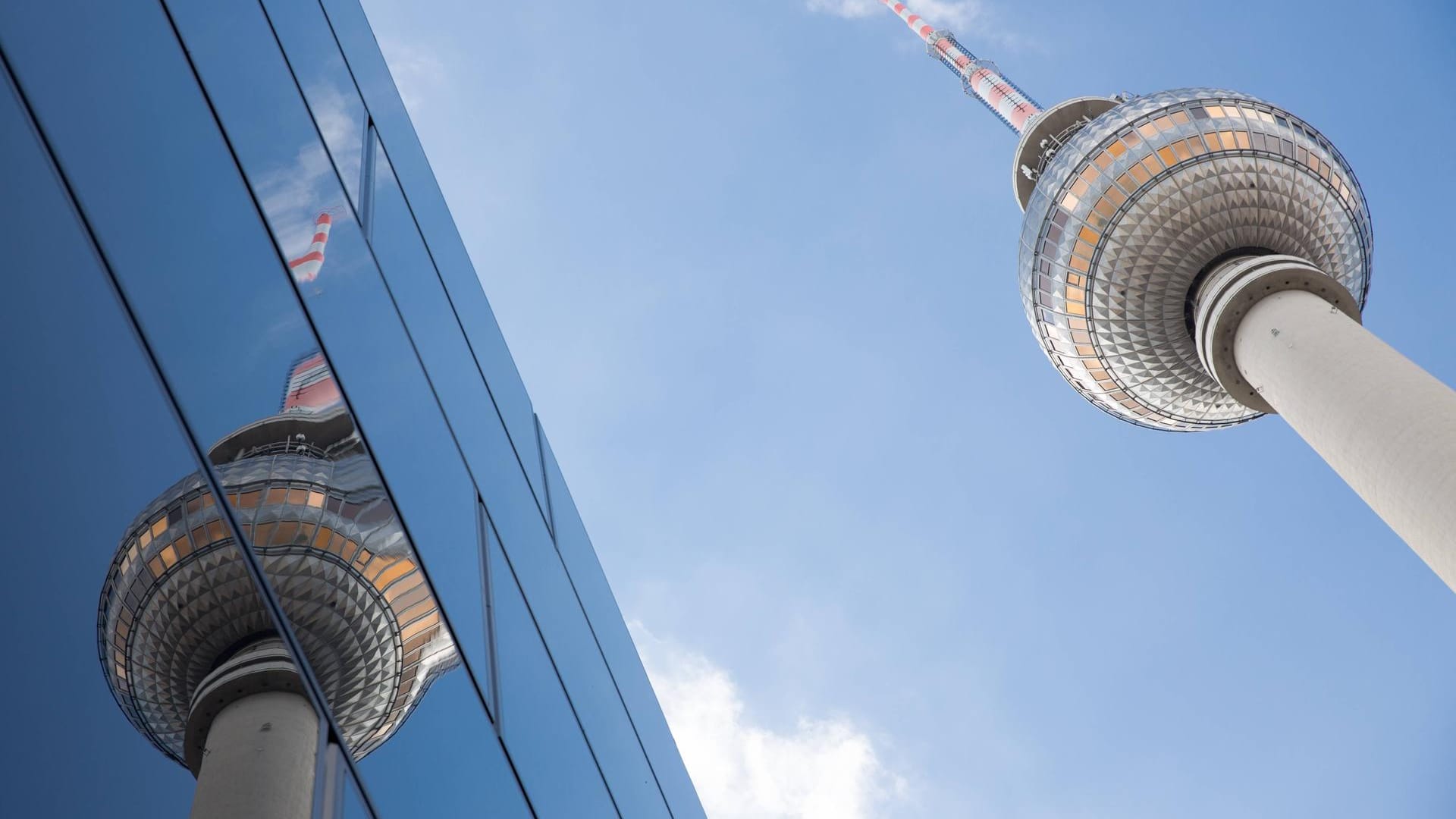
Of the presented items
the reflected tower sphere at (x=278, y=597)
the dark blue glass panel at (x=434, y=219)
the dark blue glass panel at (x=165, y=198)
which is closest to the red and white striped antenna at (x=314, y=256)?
the dark blue glass panel at (x=165, y=198)

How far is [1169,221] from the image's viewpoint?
29391 mm

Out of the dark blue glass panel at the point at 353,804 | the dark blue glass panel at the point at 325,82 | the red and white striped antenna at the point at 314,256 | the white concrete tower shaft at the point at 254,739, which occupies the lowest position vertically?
the dark blue glass panel at the point at 353,804

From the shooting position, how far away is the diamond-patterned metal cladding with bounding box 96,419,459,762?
3072 mm

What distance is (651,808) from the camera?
11.5 meters

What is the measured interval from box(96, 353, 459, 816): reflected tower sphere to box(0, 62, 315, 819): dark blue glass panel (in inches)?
1.6

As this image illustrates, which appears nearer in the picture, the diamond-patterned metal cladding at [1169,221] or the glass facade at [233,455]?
the glass facade at [233,455]

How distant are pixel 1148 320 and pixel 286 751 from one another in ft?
99.1

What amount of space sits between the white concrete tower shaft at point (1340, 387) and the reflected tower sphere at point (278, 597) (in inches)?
721

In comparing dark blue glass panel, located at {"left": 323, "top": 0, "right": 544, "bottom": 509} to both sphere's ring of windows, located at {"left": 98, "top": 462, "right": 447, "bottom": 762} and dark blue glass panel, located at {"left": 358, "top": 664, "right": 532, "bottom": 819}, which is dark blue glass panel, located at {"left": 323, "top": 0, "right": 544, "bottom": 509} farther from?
dark blue glass panel, located at {"left": 358, "top": 664, "right": 532, "bottom": 819}

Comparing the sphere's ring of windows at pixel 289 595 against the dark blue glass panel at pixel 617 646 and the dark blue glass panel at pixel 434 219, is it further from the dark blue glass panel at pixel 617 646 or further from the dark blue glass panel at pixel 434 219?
the dark blue glass panel at pixel 617 646

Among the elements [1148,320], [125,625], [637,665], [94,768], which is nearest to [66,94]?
[125,625]

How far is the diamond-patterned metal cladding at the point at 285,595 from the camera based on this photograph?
3.07 metres

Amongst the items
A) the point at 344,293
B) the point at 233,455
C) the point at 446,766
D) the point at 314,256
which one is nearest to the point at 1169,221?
the point at 344,293

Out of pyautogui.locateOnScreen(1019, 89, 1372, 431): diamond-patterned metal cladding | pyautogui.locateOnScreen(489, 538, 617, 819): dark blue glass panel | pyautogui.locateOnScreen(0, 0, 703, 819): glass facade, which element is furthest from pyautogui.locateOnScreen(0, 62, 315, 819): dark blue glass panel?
pyautogui.locateOnScreen(1019, 89, 1372, 431): diamond-patterned metal cladding
